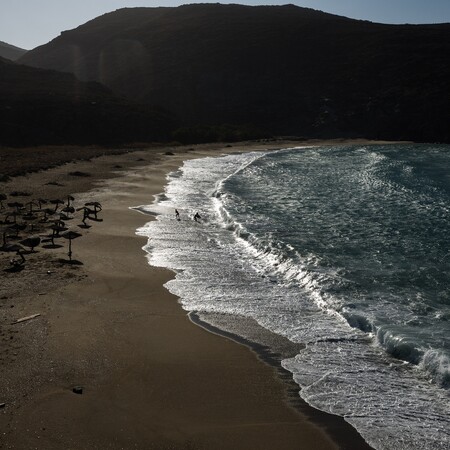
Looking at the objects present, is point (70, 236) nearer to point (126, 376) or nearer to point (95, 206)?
point (95, 206)

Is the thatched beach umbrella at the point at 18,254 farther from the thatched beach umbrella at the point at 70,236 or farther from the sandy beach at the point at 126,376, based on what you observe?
the thatched beach umbrella at the point at 70,236

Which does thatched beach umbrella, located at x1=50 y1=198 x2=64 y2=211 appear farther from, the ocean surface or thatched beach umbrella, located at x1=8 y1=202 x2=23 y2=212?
the ocean surface

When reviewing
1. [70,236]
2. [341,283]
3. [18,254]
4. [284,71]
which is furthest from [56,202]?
[284,71]

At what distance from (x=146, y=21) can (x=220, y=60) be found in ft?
131

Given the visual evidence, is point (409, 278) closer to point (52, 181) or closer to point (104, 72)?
point (52, 181)

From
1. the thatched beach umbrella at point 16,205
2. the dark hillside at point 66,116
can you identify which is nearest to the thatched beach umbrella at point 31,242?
the thatched beach umbrella at point 16,205

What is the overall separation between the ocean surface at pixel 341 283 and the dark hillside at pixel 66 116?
96.0 ft

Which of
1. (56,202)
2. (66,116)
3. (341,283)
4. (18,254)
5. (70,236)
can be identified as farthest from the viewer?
(66,116)

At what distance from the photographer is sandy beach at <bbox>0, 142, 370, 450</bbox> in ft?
16.2

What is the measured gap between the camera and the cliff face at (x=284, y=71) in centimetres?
7856

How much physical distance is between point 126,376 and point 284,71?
298 ft

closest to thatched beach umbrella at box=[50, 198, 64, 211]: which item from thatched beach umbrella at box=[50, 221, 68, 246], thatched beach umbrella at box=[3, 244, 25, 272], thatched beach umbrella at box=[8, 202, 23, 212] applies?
thatched beach umbrella at box=[8, 202, 23, 212]

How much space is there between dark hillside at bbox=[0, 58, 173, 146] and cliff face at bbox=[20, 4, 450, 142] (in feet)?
45.7

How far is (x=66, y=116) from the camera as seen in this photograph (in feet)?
169
